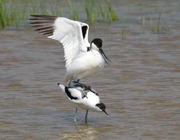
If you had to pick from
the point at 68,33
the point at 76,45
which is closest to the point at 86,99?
the point at 76,45

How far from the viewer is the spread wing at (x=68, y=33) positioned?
299 inches

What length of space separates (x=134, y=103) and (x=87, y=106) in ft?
3.76

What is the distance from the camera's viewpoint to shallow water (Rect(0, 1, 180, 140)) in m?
6.42

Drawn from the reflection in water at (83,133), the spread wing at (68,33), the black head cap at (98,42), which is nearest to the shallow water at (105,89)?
the reflection in water at (83,133)

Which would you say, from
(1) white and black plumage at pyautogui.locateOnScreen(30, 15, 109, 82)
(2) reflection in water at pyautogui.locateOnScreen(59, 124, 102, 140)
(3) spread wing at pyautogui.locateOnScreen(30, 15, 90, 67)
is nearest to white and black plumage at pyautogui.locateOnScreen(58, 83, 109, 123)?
(2) reflection in water at pyautogui.locateOnScreen(59, 124, 102, 140)

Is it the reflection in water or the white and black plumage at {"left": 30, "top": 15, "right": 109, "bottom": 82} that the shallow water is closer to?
the reflection in water

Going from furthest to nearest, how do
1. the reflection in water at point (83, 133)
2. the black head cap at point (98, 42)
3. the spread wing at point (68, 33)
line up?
the spread wing at point (68, 33)
the black head cap at point (98, 42)
the reflection in water at point (83, 133)

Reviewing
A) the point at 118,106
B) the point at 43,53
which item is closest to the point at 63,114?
the point at 118,106

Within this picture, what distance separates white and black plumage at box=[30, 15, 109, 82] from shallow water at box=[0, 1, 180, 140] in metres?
0.61

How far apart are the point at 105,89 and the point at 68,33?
1249mm

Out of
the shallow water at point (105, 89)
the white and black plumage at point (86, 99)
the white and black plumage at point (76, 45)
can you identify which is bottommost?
the shallow water at point (105, 89)

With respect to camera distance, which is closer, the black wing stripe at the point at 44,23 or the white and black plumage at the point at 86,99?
the white and black plumage at the point at 86,99

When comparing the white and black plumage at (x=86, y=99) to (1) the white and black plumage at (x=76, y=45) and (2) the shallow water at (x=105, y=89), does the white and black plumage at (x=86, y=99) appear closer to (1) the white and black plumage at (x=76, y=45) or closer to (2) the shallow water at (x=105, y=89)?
(2) the shallow water at (x=105, y=89)

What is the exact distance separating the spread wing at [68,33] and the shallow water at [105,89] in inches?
31.3
